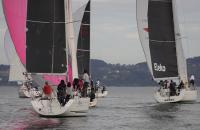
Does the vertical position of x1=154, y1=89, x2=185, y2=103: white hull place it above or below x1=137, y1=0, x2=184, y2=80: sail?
below

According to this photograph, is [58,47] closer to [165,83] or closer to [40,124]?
[40,124]

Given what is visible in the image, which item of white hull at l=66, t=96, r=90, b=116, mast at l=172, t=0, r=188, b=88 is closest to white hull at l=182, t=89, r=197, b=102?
mast at l=172, t=0, r=188, b=88

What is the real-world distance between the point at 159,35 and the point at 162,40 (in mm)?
445

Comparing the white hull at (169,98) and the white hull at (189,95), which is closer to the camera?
the white hull at (169,98)

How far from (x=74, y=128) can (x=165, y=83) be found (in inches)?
788

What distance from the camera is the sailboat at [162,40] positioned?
4769cm

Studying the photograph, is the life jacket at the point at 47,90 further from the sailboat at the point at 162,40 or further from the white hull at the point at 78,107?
the sailboat at the point at 162,40

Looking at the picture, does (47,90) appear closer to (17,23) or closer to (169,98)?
(17,23)

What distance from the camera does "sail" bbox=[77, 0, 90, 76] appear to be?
53969 millimetres

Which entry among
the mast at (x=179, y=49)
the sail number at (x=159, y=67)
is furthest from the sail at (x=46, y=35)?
the mast at (x=179, y=49)

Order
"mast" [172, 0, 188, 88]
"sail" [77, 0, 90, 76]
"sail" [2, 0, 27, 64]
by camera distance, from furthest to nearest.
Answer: "sail" [77, 0, 90, 76]
"mast" [172, 0, 188, 88]
"sail" [2, 0, 27, 64]

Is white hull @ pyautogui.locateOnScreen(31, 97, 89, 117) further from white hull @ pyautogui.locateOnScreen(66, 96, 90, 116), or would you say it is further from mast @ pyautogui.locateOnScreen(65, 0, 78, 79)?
mast @ pyautogui.locateOnScreen(65, 0, 78, 79)

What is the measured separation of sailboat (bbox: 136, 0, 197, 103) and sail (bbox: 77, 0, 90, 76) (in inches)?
282

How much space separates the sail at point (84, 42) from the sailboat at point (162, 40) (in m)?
7.17
